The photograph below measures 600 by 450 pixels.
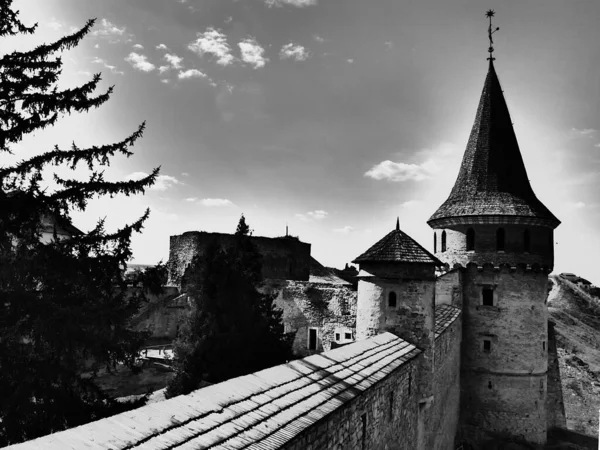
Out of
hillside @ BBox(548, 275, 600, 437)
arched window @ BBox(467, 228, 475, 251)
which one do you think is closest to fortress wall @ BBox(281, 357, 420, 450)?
arched window @ BBox(467, 228, 475, 251)

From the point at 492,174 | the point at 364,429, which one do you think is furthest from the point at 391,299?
the point at 492,174

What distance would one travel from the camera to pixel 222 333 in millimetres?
14164

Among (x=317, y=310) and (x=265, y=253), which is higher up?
(x=265, y=253)

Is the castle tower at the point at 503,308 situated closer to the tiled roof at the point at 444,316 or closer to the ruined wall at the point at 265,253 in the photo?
the tiled roof at the point at 444,316

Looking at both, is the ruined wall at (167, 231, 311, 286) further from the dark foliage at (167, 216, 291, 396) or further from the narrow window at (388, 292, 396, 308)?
the narrow window at (388, 292, 396, 308)

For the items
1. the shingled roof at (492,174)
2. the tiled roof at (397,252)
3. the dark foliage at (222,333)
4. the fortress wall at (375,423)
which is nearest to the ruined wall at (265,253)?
the shingled roof at (492,174)

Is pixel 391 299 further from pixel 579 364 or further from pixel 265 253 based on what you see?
pixel 265 253

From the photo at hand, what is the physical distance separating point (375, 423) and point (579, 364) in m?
24.5

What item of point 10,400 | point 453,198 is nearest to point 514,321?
point 453,198

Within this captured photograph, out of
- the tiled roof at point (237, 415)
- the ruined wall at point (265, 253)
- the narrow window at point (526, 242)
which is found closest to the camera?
the tiled roof at point (237, 415)

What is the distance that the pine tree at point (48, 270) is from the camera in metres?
8.68

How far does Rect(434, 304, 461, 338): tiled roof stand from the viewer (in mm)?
13152

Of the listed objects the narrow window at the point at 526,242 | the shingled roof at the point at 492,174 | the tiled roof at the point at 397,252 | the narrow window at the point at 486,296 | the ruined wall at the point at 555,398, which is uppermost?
the shingled roof at the point at 492,174

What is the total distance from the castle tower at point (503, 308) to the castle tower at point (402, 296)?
853 centimetres
